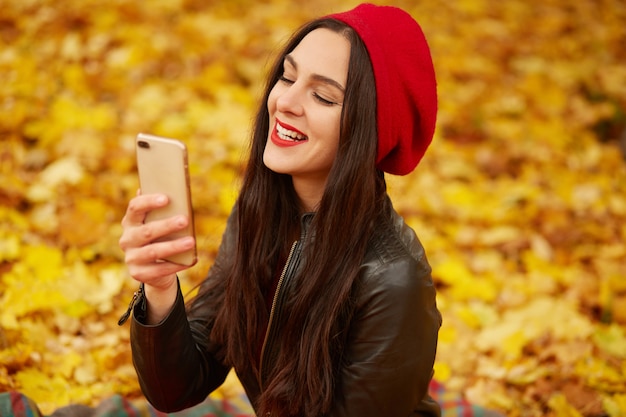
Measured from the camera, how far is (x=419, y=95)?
160 centimetres

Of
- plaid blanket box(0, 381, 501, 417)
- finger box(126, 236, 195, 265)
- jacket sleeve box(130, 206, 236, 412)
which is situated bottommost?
plaid blanket box(0, 381, 501, 417)

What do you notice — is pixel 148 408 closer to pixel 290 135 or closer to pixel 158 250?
pixel 158 250

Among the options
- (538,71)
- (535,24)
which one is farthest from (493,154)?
(535,24)

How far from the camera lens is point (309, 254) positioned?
1.68 m

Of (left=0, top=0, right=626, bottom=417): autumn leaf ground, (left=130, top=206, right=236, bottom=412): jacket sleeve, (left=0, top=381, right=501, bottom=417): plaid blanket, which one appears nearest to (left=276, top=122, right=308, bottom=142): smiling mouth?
(left=130, top=206, right=236, bottom=412): jacket sleeve

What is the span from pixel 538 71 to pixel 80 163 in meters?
3.80

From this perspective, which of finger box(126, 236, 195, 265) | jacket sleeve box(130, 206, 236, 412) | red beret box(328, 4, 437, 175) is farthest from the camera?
jacket sleeve box(130, 206, 236, 412)

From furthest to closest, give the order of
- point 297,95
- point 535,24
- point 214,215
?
point 535,24 < point 214,215 < point 297,95

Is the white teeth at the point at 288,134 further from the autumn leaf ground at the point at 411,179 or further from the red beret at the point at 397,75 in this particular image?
the autumn leaf ground at the point at 411,179

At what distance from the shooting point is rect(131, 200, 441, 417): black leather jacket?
160cm

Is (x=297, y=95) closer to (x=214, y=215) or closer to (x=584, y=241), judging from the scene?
(x=214, y=215)

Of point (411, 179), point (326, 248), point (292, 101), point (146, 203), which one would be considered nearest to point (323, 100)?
point (292, 101)

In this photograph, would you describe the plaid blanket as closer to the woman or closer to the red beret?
the woman

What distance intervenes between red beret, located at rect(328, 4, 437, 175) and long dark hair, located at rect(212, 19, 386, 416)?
3 centimetres
